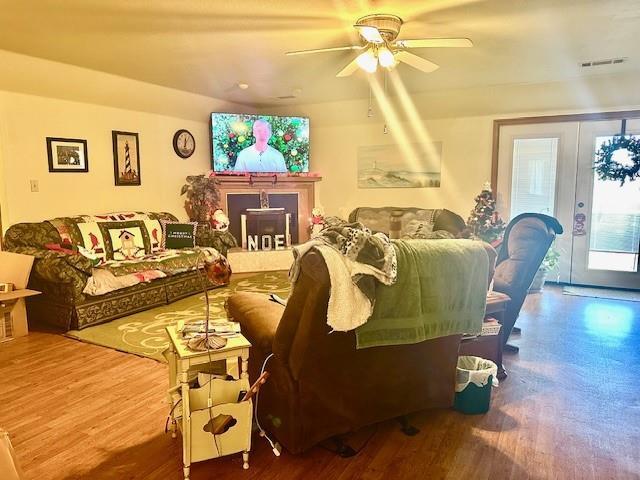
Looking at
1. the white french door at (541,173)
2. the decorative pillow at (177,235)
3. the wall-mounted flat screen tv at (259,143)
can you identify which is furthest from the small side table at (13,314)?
the white french door at (541,173)

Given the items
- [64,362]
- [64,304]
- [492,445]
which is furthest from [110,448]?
[64,304]

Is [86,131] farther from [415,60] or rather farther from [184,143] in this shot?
[415,60]

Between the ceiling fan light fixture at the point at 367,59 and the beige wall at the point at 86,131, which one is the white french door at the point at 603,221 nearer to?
the ceiling fan light fixture at the point at 367,59

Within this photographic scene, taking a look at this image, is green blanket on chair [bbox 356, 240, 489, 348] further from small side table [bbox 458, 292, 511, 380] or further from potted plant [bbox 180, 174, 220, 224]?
potted plant [bbox 180, 174, 220, 224]

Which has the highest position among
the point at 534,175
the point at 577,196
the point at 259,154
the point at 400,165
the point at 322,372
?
the point at 259,154

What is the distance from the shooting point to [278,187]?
691 centimetres

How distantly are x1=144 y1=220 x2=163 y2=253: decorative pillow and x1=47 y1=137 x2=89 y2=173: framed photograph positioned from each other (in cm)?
92

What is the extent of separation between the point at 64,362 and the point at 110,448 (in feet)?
4.47

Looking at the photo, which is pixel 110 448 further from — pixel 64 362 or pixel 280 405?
pixel 64 362

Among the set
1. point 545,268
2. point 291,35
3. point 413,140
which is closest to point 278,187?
point 413,140

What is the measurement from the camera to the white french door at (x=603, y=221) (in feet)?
17.2

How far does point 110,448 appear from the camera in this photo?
2.22 meters

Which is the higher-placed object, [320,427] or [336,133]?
[336,133]

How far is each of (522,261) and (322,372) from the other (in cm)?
197
